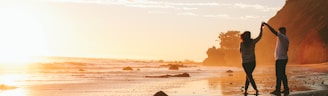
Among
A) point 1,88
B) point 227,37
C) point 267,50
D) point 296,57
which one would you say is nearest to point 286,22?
point 267,50

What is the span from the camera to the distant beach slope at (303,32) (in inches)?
2822

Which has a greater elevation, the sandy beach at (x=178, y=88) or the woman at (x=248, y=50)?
the sandy beach at (x=178, y=88)

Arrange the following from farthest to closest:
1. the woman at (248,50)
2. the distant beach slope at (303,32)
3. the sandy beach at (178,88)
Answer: the distant beach slope at (303,32)
the sandy beach at (178,88)
the woman at (248,50)

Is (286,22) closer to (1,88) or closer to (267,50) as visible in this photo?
(267,50)

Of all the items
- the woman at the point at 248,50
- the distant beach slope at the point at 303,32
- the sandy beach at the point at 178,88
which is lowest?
the woman at the point at 248,50

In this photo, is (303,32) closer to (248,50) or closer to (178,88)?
(178,88)

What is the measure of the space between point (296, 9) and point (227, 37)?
53.1m

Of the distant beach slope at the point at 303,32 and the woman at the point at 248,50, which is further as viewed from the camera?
the distant beach slope at the point at 303,32

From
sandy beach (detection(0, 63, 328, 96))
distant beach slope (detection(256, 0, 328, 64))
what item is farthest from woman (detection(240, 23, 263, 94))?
distant beach slope (detection(256, 0, 328, 64))

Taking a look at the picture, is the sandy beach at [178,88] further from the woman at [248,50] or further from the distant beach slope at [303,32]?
the distant beach slope at [303,32]

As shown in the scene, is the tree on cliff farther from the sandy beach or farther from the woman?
the woman

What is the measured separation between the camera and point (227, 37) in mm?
154000

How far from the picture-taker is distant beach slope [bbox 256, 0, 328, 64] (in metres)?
71.7

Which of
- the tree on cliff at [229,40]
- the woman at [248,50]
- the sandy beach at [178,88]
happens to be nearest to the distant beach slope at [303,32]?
the tree on cliff at [229,40]
